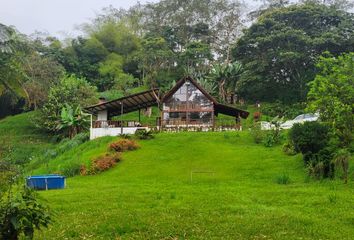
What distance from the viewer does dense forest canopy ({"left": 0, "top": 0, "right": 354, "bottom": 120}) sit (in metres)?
50.7

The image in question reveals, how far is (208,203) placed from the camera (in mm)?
13945

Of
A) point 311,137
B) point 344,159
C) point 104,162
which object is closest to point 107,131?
point 104,162

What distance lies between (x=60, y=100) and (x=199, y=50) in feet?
69.6

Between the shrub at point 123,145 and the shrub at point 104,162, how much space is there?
1585 millimetres

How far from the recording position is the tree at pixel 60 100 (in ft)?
150

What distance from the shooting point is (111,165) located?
25484mm

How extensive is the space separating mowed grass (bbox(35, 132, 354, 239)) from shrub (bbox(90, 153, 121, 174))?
0.42 meters

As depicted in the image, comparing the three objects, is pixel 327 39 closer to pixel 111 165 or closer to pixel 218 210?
pixel 111 165

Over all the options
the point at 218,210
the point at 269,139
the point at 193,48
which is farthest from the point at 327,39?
the point at 218,210

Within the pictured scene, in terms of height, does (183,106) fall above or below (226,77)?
below

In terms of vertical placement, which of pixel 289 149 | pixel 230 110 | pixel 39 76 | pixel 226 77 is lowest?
pixel 289 149

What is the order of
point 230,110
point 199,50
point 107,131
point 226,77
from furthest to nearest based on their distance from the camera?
point 199,50, point 226,77, point 230,110, point 107,131

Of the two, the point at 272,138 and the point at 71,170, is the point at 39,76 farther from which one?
the point at 272,138

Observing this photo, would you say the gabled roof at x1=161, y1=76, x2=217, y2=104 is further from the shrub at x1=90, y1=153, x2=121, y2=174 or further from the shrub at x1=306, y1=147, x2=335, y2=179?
the shrub at x1=306, y1=147, x2=335, y2=179
